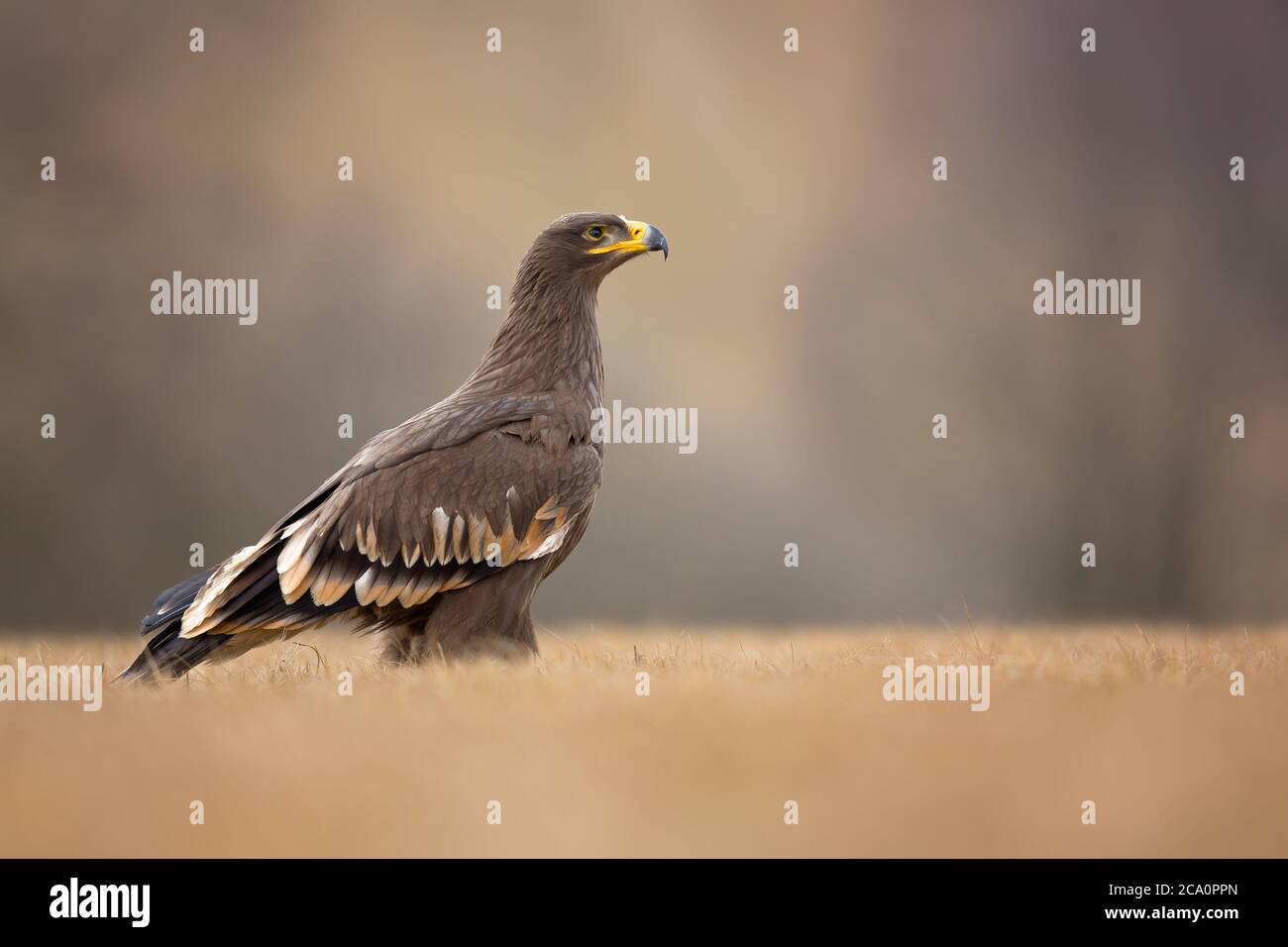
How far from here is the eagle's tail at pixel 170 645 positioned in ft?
21.4

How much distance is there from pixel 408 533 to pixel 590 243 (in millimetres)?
2343

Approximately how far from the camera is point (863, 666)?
6.36 metres

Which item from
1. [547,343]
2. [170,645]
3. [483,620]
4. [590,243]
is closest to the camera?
[170,645]

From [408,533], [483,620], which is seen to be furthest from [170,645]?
[483,620]

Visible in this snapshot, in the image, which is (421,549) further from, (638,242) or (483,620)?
(638,242)

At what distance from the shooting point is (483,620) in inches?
266

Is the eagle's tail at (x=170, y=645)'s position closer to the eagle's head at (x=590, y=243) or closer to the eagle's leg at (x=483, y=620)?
the eagle's leg at (x=483, y=620)

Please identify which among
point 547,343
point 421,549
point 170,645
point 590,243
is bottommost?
point 170,645

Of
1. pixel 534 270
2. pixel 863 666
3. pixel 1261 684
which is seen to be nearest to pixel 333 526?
pixel 534 270

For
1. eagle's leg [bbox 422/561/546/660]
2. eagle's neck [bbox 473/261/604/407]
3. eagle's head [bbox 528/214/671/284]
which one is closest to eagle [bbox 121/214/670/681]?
eagle's leg [bbox 422/561/546/660]

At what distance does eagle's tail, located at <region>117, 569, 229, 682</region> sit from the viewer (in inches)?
257

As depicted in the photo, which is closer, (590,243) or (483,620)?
(483,620)

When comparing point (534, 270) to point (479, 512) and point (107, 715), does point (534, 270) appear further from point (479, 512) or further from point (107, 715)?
point (107, 715)

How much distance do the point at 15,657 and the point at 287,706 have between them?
336cm
